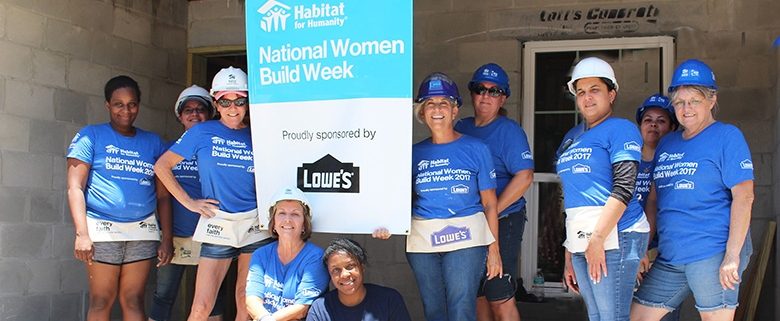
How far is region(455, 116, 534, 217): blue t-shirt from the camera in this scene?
4102 mm

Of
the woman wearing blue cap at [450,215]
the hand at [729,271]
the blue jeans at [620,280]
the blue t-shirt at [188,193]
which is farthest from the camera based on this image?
the blue t-shirt at [188,193]

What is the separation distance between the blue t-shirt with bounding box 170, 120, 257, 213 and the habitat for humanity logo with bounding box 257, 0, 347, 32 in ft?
1.89

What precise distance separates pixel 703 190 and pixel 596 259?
510 mm

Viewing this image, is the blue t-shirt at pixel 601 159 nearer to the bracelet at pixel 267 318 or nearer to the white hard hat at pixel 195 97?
the bracelet at pixel 267 318

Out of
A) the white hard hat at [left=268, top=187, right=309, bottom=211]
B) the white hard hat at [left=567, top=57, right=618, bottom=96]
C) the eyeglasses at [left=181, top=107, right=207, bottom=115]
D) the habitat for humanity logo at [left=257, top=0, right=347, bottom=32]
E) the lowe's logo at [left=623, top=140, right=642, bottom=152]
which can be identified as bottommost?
the white hard hat at [left=268, top=187, right=309, bottom=211]

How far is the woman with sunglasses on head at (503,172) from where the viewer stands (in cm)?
405

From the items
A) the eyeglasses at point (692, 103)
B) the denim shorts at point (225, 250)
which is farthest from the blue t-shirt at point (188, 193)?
the eyeglasses at point (692, 103)

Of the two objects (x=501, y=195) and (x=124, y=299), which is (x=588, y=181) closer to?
(x=501, y=195)

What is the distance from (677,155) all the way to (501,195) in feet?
2.84

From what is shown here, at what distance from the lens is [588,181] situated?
345cm

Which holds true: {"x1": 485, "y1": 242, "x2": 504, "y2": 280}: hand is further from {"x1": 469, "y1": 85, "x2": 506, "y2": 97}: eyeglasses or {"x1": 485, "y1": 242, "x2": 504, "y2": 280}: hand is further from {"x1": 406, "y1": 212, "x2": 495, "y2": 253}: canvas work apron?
{"x1": 469, "y1": 85, "x2": 506, "y2": 97}: eyeglasses

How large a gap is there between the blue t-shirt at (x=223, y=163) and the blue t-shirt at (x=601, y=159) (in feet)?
5.21

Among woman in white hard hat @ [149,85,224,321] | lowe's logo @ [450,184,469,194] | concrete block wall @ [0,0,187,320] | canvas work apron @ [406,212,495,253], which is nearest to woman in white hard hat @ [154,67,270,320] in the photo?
woman in white hard hat @ [149,85,224,321]

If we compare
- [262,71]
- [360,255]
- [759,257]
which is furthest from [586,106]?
[759,257]
